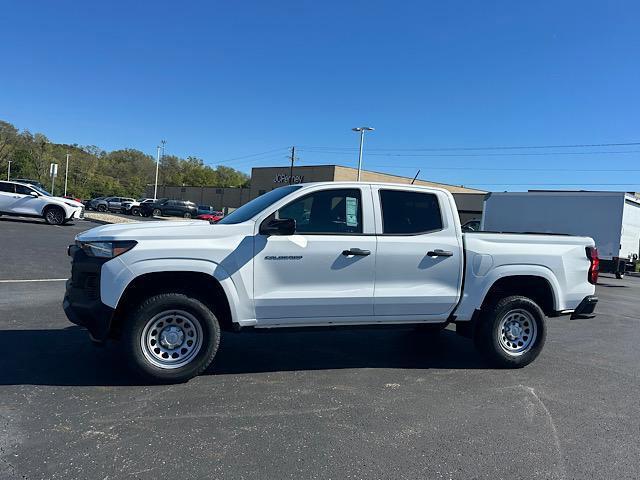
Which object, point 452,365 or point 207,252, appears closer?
point 207,252

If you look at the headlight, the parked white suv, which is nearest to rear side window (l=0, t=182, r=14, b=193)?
the parked white suv

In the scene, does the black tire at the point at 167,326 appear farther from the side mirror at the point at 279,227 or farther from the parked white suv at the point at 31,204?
the parked white suv at the point at 31,204

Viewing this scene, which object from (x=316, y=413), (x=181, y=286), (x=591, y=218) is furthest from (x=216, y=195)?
(x=316, y=413)

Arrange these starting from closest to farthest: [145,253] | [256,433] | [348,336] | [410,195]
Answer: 1. [256,433]
2. [145,253]
3. [410,195]
4. [348,336]

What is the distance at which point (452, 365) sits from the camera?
18.9 feet

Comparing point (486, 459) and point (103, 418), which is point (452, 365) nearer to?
point (486, 459)

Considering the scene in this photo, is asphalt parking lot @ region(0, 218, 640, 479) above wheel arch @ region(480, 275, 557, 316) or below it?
below

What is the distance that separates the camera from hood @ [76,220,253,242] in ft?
14.9

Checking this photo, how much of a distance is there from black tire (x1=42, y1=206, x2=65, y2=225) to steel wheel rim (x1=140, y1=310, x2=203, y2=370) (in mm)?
19864

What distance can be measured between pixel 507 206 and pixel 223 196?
66.4 meters

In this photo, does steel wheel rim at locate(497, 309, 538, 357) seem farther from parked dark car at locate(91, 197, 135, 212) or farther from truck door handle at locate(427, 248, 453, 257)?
parked dark car at locate(91, 197, 135, 212)

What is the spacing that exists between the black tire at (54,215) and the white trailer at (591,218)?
60.0 feet

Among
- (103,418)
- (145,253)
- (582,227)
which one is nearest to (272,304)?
(145,253)

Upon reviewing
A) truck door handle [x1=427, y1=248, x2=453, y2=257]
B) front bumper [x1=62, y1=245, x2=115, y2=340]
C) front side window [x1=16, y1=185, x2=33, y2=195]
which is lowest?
front bumper [x1=62, y1=245, x2=115, y2=340]
